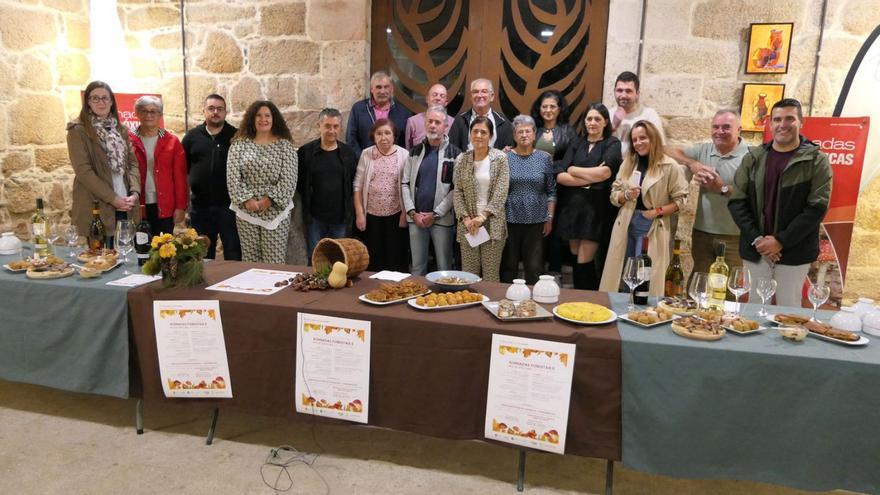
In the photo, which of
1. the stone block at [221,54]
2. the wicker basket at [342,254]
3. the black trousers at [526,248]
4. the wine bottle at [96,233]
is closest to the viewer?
the wicker basket at [342,254]

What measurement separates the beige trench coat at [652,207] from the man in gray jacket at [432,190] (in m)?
1.09

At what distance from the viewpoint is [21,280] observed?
2619 millimetres

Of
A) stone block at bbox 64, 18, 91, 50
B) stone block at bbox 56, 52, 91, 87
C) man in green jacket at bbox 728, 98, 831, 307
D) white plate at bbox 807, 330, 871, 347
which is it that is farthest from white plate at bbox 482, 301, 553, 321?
stone block at bbox 64, 18, 91, 50

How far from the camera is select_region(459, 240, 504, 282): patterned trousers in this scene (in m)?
3.85

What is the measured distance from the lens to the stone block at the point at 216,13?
5051mm

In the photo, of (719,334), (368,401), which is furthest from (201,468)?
(719,334)

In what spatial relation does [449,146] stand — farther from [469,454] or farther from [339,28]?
[469,454]

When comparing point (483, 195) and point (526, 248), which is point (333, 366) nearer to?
point (483, 195)

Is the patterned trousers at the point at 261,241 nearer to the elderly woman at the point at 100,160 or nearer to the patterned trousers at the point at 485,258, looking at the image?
the elderly woman at the point at 100,160

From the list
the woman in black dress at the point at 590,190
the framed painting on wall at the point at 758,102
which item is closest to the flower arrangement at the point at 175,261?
the woman in black dress at the point at 590,190

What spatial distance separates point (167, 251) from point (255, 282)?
15.4 inches

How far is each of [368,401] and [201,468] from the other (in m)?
0.74

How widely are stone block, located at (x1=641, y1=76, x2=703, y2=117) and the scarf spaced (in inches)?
149

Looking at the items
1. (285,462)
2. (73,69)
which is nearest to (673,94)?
(285,462)
